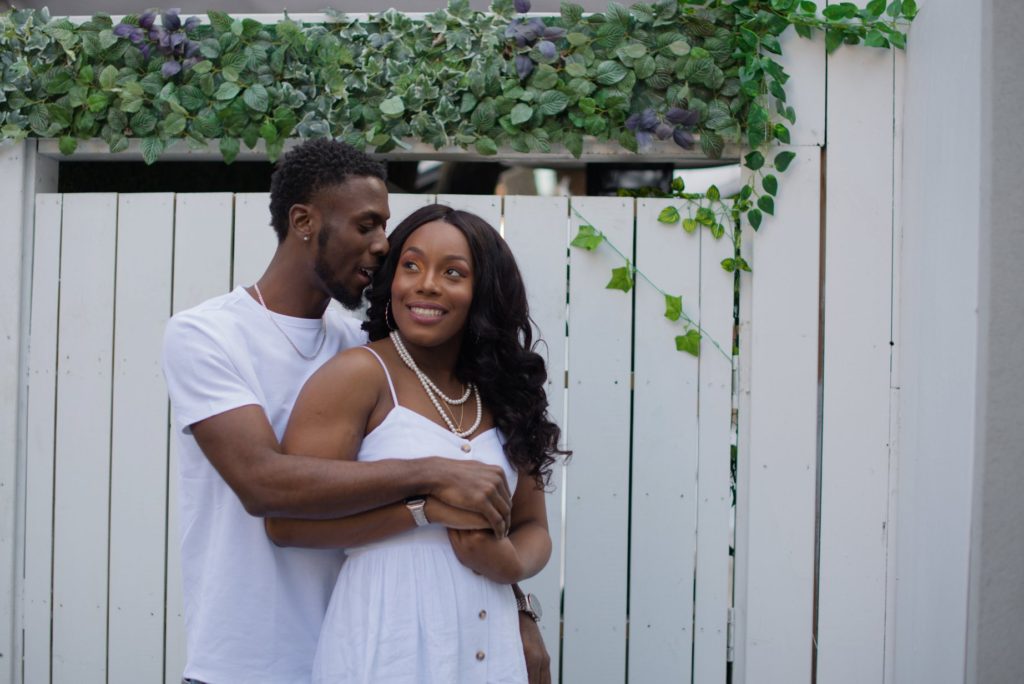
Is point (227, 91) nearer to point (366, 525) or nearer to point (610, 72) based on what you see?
point (610, 72)

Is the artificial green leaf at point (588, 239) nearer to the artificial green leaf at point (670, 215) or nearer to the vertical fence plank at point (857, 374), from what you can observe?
the artificial green leaf at point (670, 215)

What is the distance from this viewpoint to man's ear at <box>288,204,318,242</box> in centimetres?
214

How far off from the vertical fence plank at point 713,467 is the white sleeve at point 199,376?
61.5 inches

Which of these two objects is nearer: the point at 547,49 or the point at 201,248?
the point at 547,49

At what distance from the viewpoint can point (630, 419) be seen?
3020mm

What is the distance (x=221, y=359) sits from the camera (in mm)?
1905

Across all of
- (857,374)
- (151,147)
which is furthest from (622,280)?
(151,147)

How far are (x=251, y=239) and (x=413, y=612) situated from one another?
1675 mm

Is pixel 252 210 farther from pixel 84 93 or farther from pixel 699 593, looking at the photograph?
pixel 699 593

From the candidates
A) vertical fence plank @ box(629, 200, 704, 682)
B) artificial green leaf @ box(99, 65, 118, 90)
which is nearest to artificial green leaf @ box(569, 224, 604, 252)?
vertical fence plank @ box(629, 200, 704, 682)

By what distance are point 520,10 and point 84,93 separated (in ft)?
4.72

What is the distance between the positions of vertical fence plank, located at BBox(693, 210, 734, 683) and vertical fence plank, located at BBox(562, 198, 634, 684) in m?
0.23

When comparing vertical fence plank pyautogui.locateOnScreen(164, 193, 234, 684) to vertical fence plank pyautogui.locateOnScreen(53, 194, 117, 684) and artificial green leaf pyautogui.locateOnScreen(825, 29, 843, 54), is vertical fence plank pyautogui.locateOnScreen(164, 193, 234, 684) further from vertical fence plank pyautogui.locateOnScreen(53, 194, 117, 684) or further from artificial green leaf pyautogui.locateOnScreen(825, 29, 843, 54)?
artificial green leaf pyautogui.locateOnScreen(825, 29, 843, 54)

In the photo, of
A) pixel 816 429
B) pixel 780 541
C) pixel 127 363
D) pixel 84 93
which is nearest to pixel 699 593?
pixel 780 541
